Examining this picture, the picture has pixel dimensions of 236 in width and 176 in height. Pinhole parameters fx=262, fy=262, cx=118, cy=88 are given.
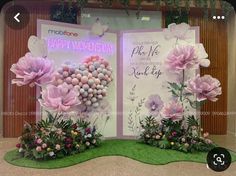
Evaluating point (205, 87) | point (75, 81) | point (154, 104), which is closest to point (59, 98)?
point (75, 81)

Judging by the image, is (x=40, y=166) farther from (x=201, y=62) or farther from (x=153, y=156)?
(x=201, y=62)

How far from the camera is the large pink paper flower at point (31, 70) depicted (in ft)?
3.40

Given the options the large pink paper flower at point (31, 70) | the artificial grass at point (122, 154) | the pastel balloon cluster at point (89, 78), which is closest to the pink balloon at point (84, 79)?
the pastel balloon cluster at point (89, 78)

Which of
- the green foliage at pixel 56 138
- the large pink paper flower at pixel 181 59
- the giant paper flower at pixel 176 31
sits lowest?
the green foliage at pixel 56 138

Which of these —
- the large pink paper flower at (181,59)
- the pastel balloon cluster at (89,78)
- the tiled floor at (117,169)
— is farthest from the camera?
the large pink paper flower at (181,59)

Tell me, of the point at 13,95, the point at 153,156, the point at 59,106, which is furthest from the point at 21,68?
the point at 153,156

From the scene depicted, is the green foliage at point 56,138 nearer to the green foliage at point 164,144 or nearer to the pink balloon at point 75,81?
the pink balloon at point 75,81

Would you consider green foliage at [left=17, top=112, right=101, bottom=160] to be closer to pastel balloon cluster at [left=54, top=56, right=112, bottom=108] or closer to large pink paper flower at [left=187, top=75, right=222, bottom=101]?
pastel balloon cluster at [left=54, top=56, right=112, bottom=108]

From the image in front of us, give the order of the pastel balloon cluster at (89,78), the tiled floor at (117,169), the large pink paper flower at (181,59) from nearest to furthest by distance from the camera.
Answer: the tiled floor at (117,169)
the pastel balloon cluster at (89,78)
the large pink paper flower at (181,59)

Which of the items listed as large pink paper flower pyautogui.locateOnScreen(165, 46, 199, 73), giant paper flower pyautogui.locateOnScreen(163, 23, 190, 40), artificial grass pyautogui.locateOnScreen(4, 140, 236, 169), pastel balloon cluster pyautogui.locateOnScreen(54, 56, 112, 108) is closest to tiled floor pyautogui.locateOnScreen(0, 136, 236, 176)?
artificial grass pyautogui.locateOnScreen(4, 140, 236, 169)

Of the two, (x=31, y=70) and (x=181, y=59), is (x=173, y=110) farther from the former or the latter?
(x=31, y=70)

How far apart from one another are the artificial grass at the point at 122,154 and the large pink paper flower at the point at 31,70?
28cm

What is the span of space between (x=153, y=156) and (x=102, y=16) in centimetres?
64

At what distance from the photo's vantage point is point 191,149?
47.6 inches
